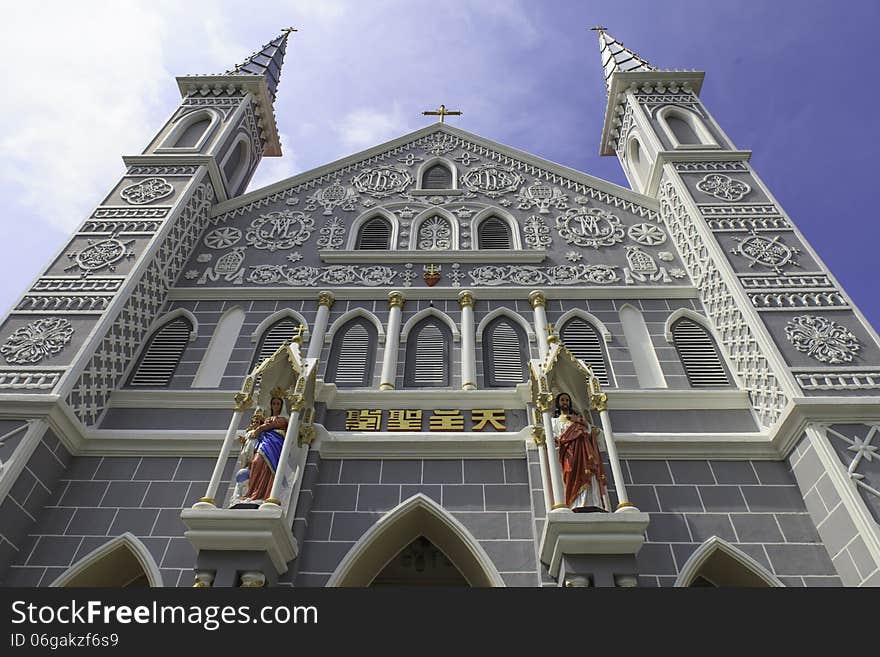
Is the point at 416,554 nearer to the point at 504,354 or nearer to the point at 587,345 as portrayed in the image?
the point at 504,354

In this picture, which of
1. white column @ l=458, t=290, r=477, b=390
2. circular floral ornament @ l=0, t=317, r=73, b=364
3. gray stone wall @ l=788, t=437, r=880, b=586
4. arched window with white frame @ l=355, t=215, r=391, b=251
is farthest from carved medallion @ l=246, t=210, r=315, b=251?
gray stone wall @ l=788, t=437, r=880, b=586

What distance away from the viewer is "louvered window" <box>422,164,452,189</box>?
1373cm

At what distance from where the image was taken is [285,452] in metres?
7.45

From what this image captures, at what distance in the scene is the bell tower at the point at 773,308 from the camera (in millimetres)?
7484

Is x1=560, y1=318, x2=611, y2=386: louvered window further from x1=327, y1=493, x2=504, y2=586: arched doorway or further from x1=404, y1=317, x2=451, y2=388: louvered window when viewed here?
x1=327, y1=493, x2=504, y2=586: arched doorway

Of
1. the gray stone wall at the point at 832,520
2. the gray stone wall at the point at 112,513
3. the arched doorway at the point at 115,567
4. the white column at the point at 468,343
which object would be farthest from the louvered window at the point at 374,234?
the gray stone wall at the point at 832,520

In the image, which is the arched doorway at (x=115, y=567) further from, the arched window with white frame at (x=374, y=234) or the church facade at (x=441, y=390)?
the arched window with white frame at (x=374, y=234)

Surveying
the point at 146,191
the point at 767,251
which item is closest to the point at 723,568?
the point at 767,251

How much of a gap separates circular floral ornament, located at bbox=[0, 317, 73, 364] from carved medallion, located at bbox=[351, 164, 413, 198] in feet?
20.3

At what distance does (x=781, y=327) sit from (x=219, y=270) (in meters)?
8.95

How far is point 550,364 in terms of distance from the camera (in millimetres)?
8242

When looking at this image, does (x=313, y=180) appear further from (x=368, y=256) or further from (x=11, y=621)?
(x=11, y=621)

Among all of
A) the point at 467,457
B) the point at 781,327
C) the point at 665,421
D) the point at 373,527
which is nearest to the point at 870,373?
the point at 781,327

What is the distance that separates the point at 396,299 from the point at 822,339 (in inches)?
239
